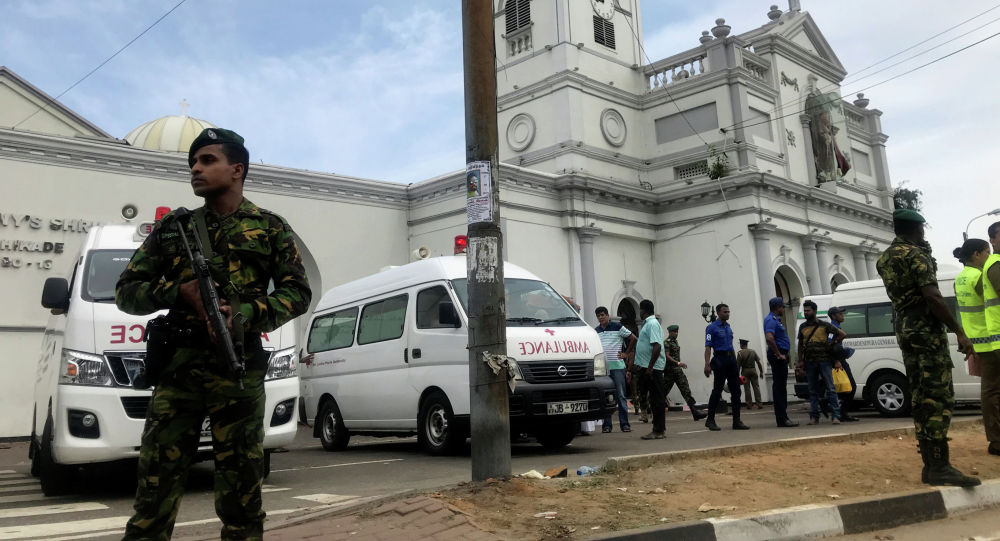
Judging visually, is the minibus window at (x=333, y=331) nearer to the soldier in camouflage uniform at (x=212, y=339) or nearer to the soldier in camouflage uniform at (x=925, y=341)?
the soldier in camouflage uniform at (x=925, y=341)

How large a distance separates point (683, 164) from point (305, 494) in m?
21.8

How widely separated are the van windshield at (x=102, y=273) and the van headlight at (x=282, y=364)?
1.46m

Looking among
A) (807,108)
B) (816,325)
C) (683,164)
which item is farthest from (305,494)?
(807,108)

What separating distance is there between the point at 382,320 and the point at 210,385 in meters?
7.27

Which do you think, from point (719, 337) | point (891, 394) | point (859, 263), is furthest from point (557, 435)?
point (859, 263)

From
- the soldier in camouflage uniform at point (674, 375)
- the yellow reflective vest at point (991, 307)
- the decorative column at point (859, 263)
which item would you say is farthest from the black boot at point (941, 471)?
the decorative column at point (859, 263)

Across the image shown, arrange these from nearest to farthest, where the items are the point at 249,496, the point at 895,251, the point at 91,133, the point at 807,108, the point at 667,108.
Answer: the point at 249,496 < the point at 895,251 < the point at 91,133 < the point at 667,108 < the point at 807,108

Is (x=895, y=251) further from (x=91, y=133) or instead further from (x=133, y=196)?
(x=91, y=133)

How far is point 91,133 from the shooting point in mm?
20203

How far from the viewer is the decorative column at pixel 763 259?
936 inches

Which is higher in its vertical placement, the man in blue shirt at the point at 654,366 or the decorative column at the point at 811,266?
the decorative column at the point at 811,266

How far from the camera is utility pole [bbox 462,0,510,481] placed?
4977 millimetres

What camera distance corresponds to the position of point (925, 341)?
5250 millimetres

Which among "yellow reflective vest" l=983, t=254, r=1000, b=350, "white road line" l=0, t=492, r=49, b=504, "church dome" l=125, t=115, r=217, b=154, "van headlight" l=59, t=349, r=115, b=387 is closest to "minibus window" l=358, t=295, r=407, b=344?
"van headlight" l=59, t=349, r=115, b=387
